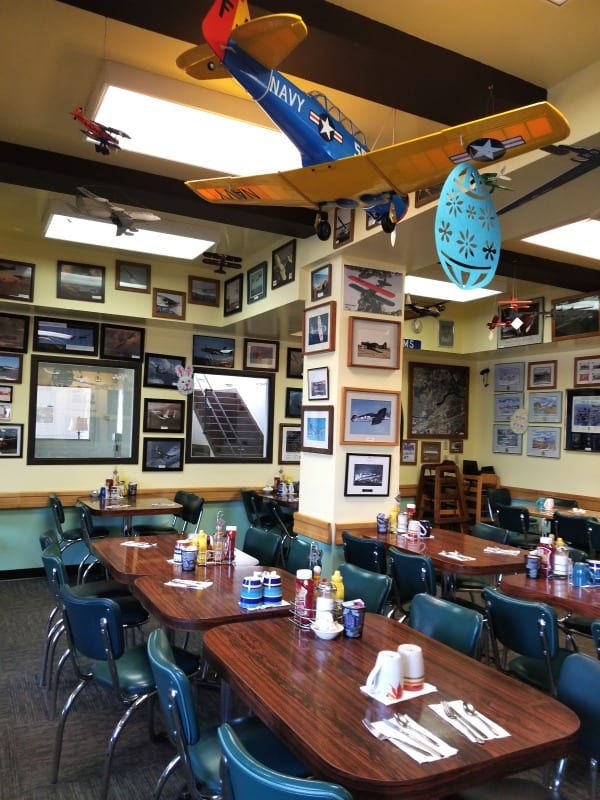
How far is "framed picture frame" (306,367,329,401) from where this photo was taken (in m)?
4.56

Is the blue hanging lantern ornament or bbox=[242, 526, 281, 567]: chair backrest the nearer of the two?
the blue hanging lantern ornament

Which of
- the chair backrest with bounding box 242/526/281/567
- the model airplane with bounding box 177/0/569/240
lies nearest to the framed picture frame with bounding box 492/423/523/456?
the chair backrest with bounding box 242/526/281/567

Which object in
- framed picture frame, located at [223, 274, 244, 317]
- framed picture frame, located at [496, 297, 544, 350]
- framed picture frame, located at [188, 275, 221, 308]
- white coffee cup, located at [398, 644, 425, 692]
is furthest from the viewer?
framed picture frame, located at [496, 297, 544, 350]

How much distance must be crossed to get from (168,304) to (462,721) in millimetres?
5472

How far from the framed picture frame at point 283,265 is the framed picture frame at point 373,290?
0.70 metres

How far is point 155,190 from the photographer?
13.4 ft

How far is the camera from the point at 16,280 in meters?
5.68

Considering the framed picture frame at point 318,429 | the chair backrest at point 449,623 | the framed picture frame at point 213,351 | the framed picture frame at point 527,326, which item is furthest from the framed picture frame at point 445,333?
the chair backrest at point 449,623

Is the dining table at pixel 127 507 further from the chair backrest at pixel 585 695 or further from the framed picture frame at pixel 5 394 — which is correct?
the chair backrest at pixel 585 695

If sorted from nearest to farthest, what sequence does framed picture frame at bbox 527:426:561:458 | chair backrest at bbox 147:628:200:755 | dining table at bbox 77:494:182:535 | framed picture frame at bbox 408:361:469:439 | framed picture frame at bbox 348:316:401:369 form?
chair backrest at bbox 147:628:200:755, framed picture frame at bbox 348:316:401:369, dining table at bbox 77:494:182:535, framed picture frame at bbox 527:426:561:458, framed picture frame at bbox 408:361:469:439

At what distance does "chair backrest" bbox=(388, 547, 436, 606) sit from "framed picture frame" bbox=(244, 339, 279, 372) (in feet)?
12.4

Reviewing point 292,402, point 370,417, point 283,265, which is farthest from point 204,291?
point 370,417

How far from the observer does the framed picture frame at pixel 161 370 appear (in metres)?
6.53

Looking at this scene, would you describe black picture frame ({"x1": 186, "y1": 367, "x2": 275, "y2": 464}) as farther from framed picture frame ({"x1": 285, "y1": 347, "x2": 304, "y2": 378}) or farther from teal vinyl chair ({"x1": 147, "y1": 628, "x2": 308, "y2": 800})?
teal vinyl chair ({"x1": 147, "y1": 628, "x2": 308, "y2": 800})
